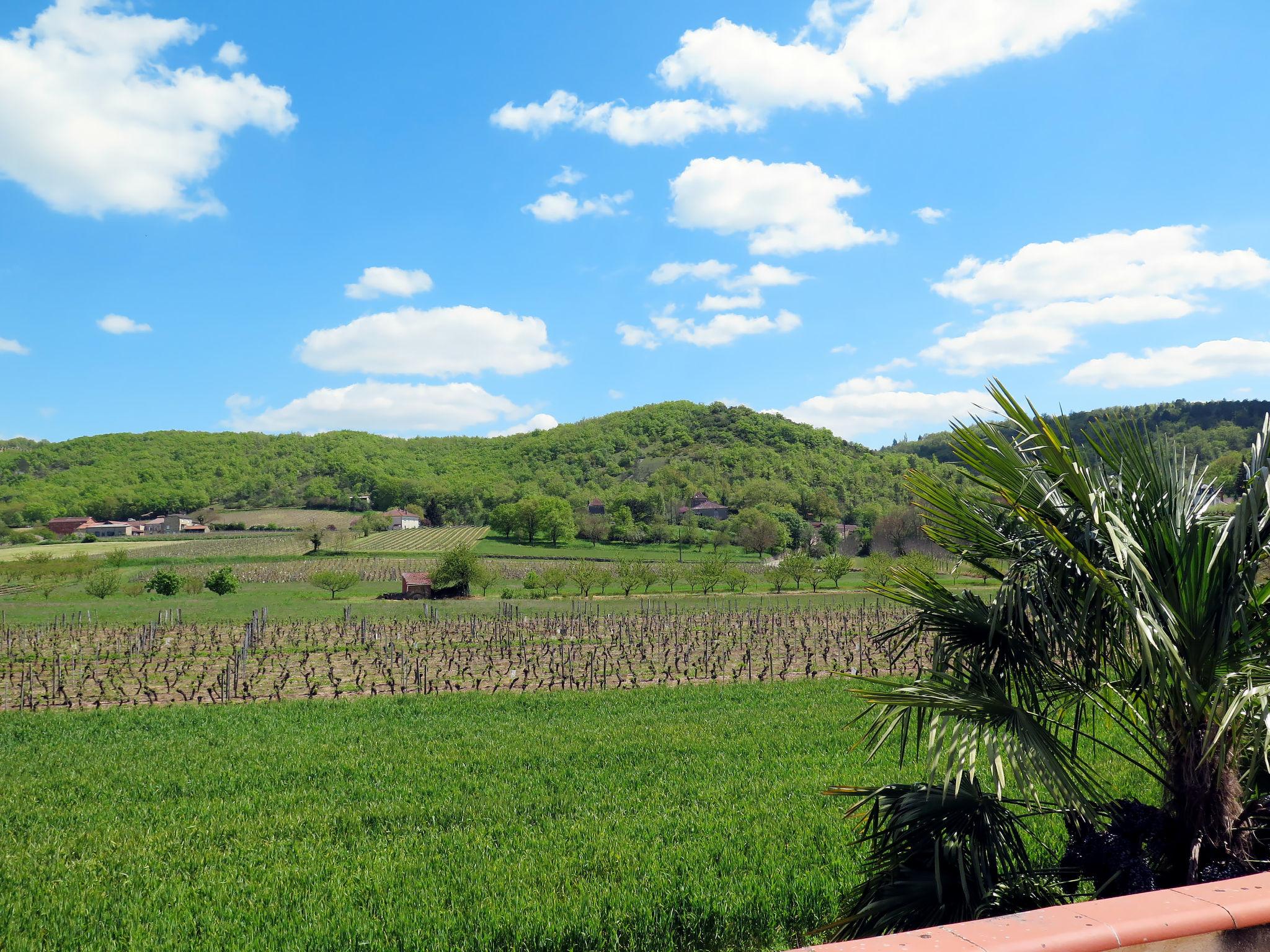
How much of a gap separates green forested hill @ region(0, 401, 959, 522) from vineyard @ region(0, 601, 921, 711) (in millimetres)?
83987

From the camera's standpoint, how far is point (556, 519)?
3792 inches

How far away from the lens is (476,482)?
480ft

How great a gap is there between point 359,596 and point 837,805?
171ft

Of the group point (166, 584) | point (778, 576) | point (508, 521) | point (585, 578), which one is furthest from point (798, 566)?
point (508, 521)

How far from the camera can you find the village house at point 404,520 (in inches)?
4764

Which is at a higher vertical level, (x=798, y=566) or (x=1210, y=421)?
(x=1210, y=421)

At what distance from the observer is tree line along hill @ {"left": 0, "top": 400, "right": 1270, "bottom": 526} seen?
126 metres

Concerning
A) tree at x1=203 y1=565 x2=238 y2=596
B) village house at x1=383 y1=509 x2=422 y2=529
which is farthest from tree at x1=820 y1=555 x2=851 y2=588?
village house at x1=383 y1=509 x2=422 y2=529

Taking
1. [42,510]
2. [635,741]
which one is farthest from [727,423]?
[635,741]

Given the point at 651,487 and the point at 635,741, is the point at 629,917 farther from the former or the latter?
the point at 651,487

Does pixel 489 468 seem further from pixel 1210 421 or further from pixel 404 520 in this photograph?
pixel 1210 421

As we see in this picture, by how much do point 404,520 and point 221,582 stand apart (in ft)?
231

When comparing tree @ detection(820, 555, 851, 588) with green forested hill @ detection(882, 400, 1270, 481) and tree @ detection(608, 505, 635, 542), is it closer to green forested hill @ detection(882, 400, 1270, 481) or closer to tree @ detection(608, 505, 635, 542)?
green forested hill @ detection(882, 400, 1270, 481)

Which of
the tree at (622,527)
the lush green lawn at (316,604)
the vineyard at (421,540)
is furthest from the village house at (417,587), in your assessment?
the tree at (622,527)
